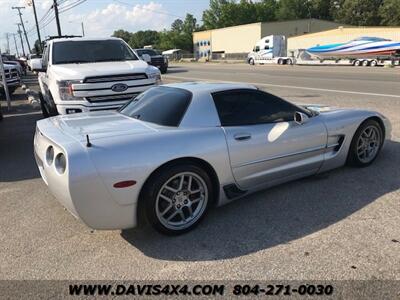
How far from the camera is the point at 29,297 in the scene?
9.70 ft

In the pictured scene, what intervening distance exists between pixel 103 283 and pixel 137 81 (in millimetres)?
5013

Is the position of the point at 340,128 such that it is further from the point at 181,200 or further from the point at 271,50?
the point at 271,50

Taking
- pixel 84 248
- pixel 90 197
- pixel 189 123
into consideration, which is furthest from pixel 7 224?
pixel 189 123

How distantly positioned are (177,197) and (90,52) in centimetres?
577

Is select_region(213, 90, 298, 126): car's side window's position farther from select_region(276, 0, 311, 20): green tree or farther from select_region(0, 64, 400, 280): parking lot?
select_region(276, 0, 311, 20): green tree

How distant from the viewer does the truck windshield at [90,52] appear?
8373mm

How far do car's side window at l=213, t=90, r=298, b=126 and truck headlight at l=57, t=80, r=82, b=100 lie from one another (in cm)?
380

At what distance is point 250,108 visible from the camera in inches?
172

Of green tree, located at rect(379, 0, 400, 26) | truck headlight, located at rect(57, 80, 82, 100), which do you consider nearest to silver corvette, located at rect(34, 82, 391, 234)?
truck headlight, located at rect(57, 80, 82, 100)

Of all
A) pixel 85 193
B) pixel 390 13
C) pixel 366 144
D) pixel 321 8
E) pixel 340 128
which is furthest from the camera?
pixel 321 8

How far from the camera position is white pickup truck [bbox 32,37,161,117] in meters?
7.18

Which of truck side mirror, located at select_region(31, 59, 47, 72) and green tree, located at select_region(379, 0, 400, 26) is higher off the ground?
green tree, located at select_region(379, 0, 400, 26)

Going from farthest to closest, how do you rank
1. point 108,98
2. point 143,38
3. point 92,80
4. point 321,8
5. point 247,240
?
point 143,38
point 321,8
point 108,98
point 92,80
point 247,240

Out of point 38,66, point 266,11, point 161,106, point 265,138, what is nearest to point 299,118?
point 265,138
